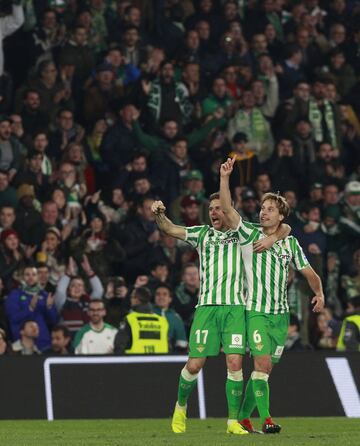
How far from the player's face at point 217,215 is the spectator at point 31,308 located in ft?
18.8

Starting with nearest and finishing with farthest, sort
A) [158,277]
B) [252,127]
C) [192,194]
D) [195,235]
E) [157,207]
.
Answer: [157,207]
[195,235]
[158,277]
[192,194]
[252,127]

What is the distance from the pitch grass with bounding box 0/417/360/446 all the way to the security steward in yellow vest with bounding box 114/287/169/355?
1.74 metres

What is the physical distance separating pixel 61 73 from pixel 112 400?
280 inches

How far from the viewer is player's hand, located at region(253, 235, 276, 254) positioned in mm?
14272

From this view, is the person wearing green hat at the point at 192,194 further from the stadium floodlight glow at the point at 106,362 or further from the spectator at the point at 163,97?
the stadium floodlight glow at the point at 106,362

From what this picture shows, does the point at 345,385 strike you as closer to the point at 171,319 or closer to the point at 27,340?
the point at 171,319

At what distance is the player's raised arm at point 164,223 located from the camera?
14.2 metres

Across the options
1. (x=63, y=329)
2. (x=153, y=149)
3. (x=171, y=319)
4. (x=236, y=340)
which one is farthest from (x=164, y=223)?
(x=153, y=149)

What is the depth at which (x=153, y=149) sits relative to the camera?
23375 millimetres

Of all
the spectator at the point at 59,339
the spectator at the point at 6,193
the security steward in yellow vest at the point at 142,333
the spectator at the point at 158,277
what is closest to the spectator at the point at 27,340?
Result: the spectator at the point at 59,339

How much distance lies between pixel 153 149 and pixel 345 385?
6461mm

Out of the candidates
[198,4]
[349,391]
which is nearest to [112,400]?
[349,391]

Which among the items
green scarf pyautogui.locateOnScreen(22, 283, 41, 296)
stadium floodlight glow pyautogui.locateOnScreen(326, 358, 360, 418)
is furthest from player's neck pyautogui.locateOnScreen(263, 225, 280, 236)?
green scarf pyautogui.locateOnScreen(22, 283, 41, 296)

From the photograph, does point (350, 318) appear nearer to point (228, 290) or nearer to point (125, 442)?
point (228, 290)
